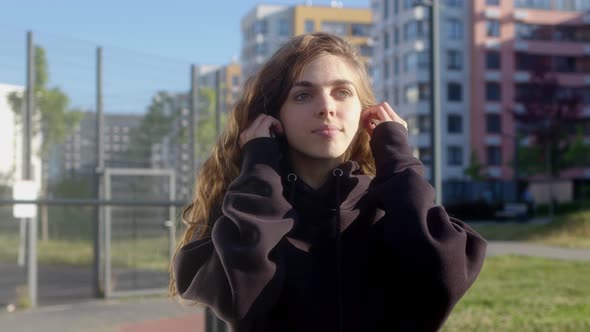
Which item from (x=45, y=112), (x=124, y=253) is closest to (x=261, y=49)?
(x=124, y=253)

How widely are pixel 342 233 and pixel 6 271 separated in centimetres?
823

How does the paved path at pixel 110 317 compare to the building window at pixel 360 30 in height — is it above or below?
below

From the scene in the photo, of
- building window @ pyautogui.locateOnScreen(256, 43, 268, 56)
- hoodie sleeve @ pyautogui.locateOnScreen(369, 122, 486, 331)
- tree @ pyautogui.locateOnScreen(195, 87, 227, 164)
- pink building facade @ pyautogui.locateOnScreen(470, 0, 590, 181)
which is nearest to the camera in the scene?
hoodie sleeve @ pyautogui.locateOnScreen(369, 122, 486, 331)

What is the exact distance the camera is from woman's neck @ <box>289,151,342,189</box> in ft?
5.28

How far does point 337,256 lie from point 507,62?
53624 mm

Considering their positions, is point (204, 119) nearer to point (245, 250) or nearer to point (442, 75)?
point (245, 250)

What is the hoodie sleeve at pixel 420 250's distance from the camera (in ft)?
4.77

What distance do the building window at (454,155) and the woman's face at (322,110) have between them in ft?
169

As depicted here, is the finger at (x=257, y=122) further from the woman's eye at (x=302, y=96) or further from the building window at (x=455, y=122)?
the building window at (x=455, y=122)

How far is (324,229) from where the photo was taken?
1526mm

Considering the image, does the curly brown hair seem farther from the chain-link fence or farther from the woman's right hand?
the chain-link fence

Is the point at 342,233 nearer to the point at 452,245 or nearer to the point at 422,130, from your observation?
the point at 452,245

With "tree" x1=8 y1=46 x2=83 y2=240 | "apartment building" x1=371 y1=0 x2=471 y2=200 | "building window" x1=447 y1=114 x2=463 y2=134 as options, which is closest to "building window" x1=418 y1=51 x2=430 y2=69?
"apartment building" x1=371 y1=0 x2=471 y2=200

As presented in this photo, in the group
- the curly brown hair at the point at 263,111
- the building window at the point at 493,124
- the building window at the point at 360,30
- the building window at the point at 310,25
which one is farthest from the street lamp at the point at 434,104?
the building window at the point at 310,25
